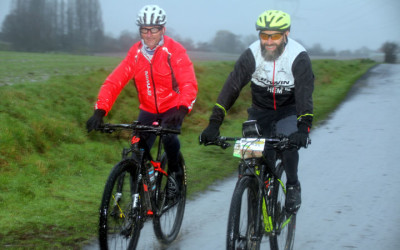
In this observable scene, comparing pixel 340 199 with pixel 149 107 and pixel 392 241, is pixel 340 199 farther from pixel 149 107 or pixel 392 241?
pixel 149 107

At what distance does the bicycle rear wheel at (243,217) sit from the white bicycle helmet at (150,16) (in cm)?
172

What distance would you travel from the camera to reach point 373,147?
30.5 feet

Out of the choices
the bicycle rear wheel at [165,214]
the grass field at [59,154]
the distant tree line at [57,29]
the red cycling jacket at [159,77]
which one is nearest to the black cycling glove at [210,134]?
the red cycling jacket at [159,77]

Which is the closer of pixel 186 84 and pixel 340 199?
pixel 186 84

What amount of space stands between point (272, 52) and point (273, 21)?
10.2 inches

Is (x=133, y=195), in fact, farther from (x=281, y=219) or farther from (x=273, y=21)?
(x=273, y=21)

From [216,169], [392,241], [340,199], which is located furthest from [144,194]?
[216,169]

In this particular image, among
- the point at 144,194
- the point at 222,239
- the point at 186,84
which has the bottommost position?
the point at 222,239

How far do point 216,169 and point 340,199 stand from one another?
2168 mm

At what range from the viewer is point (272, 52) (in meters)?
4.15

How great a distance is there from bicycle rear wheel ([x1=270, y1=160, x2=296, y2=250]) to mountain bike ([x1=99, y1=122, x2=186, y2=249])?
990mm

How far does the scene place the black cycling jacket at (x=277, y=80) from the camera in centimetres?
407

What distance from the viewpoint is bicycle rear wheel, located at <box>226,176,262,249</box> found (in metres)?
3.47

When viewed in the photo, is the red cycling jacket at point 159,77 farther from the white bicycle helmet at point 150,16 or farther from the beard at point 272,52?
the beard at point 272,52
